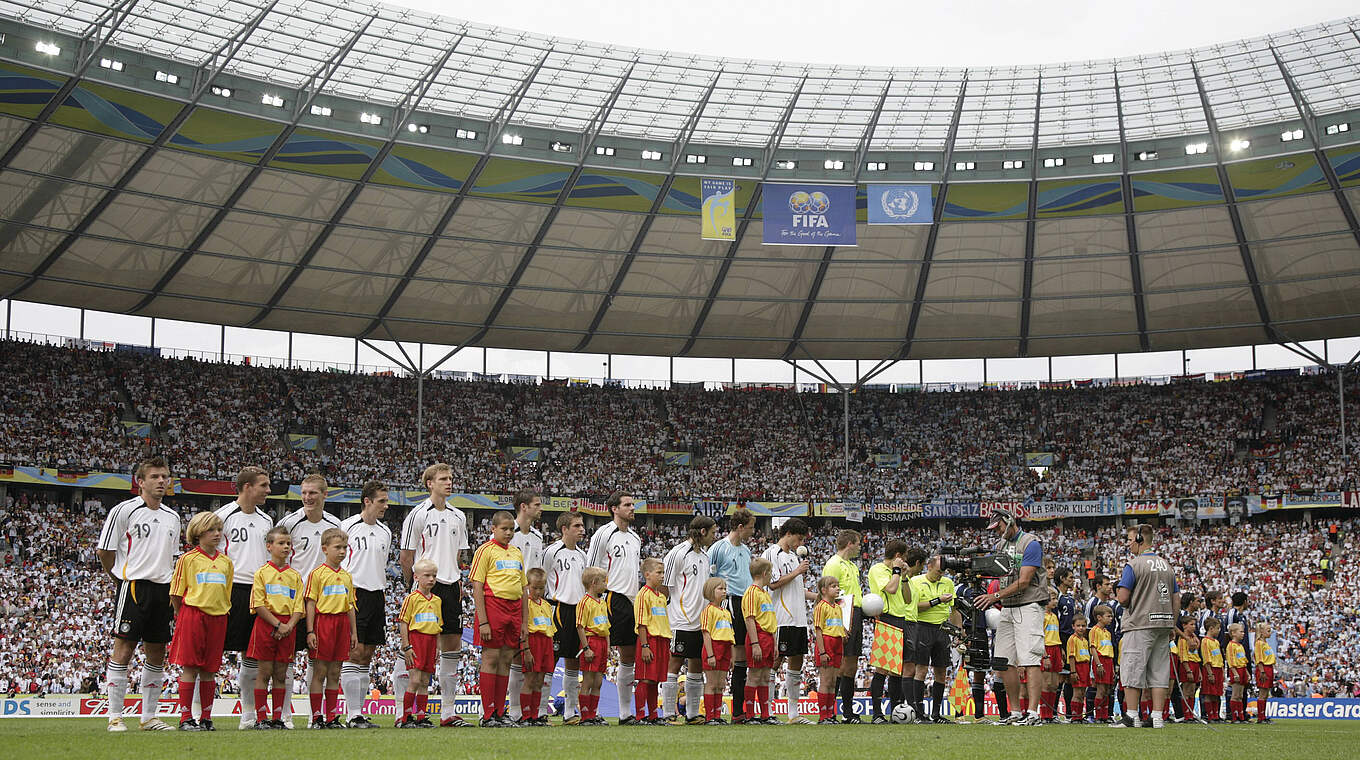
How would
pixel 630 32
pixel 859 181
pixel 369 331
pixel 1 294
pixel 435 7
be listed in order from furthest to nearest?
pixel 369 331, pixel 1 294, pixel 859 181, pixel 630 32, pixel 435 7

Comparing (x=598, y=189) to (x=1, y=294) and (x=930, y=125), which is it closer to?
(x=930, y=125)

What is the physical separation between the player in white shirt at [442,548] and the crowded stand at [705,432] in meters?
28.6

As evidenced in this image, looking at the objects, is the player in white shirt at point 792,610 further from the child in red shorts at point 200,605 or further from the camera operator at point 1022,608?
the child in red shorts at point 200,605

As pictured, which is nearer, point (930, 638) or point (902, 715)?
point (902, 715)

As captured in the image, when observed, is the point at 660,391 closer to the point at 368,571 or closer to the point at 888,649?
the point at 888,649

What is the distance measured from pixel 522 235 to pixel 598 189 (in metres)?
2.94

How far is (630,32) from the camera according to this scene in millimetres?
30312

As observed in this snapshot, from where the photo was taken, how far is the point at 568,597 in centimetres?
1239

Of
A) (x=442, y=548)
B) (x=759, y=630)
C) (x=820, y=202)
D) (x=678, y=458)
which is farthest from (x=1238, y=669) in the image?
(x=678, y=458)

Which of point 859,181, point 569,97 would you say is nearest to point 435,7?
point 569,97

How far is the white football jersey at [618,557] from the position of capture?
41.1 ft

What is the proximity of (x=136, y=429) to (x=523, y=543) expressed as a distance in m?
29.6

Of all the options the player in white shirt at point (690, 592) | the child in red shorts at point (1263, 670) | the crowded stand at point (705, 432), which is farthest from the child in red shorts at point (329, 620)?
the crowded stand at point (705, 432)

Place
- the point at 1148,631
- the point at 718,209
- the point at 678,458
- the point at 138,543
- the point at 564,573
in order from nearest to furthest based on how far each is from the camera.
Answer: the point at 138,543 → the point at 1148,631 → the point at 564,573 → the point at 718,209 → the point at 678,458
